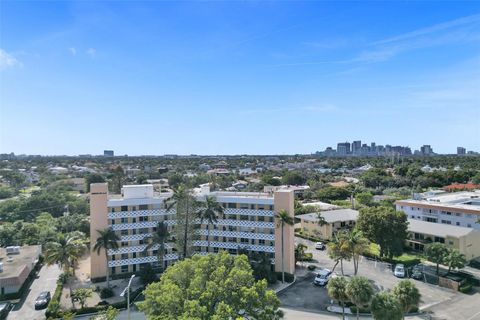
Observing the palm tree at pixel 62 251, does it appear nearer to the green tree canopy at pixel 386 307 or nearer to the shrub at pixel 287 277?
the shrub at pixel 287 277

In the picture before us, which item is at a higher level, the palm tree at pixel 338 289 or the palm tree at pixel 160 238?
the palm tree at pixel 160 238

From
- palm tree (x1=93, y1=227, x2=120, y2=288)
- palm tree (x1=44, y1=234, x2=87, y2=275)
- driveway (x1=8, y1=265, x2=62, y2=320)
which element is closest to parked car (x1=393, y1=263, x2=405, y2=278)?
palm tree (x1=93, y1=227, x2=120, y2=288)

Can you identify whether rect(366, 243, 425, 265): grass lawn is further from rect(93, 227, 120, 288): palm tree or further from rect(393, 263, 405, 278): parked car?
rect(93, 227, 120, 288): palm tree

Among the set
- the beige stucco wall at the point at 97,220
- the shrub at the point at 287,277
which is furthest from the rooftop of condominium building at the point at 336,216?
the beige stucco wall at the point at 97,220

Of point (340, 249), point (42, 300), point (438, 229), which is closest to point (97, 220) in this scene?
point (42, 300)

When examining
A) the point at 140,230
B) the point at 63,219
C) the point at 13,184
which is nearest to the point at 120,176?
the point at 63,219

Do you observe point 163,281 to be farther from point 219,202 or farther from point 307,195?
point 307,195
